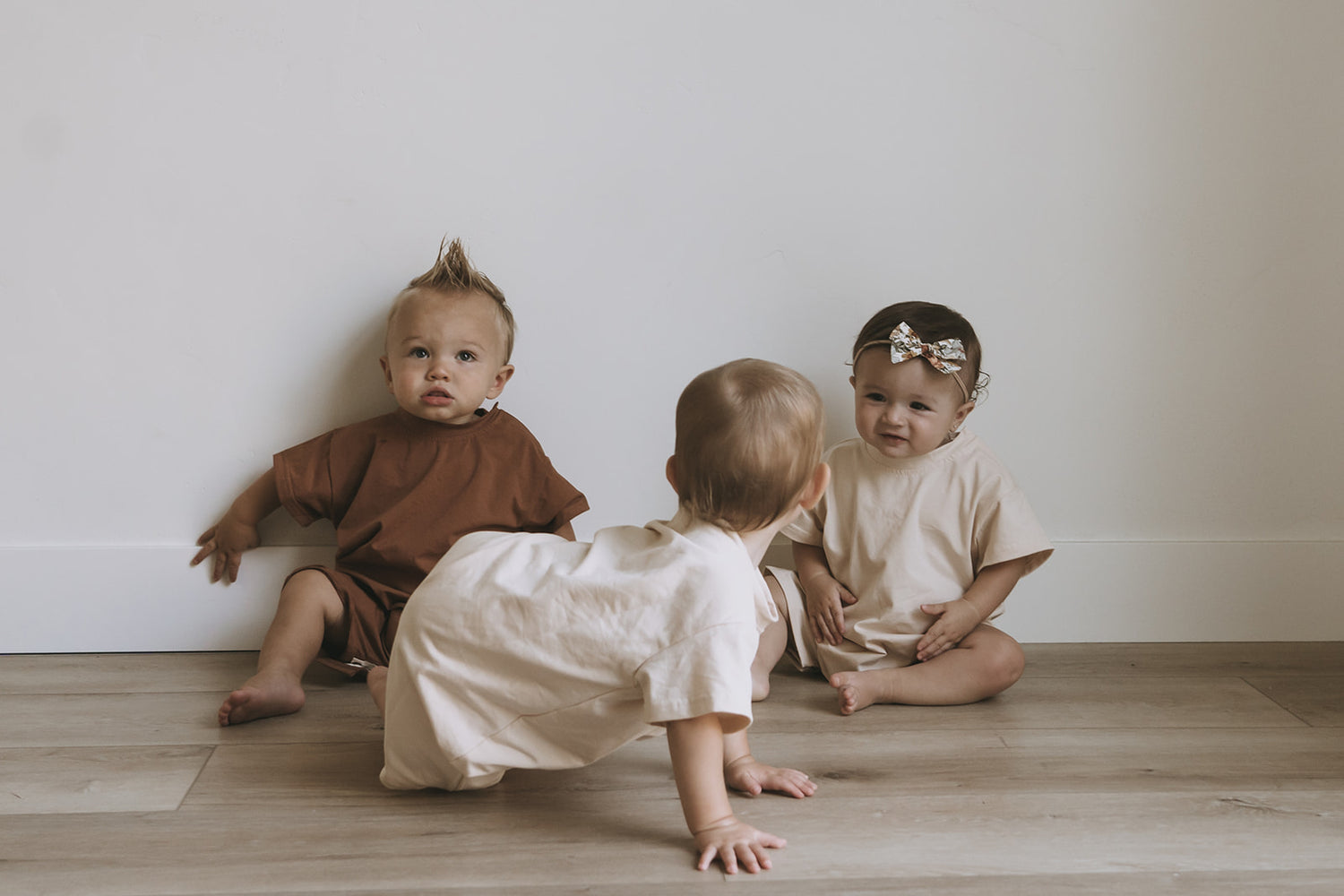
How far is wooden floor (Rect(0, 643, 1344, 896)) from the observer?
912 mm

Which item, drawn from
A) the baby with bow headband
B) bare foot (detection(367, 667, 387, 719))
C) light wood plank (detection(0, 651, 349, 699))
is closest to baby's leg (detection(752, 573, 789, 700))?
the baby with bow headband

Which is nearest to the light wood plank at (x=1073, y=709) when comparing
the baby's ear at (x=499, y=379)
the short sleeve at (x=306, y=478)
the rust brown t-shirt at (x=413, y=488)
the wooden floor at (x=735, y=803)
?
the wooden floor at (x=735, y=803)

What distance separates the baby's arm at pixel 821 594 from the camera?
1.46 metres

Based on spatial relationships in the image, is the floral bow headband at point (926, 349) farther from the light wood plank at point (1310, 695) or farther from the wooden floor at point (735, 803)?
the light wood plank at point (1310, 695)

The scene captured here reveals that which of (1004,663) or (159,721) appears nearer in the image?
(159,721)

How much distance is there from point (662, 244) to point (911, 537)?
54cm

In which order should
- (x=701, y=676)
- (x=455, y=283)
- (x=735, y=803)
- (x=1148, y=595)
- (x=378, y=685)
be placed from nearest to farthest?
(x=701, y=676)
(x=735, y=803)
(x=378, y=685)
(x=455, y=283)
(x=1148, y=595)

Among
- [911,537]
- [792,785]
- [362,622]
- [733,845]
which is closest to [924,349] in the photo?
[911,537]

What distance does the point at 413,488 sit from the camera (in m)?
1.46

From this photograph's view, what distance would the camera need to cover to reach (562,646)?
3.15 feet

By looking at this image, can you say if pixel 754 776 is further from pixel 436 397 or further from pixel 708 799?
pixel 436 397

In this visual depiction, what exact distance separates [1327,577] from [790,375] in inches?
44.5

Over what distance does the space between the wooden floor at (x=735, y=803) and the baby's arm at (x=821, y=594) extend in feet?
0.31

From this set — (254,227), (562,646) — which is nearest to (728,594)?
(562,646)
